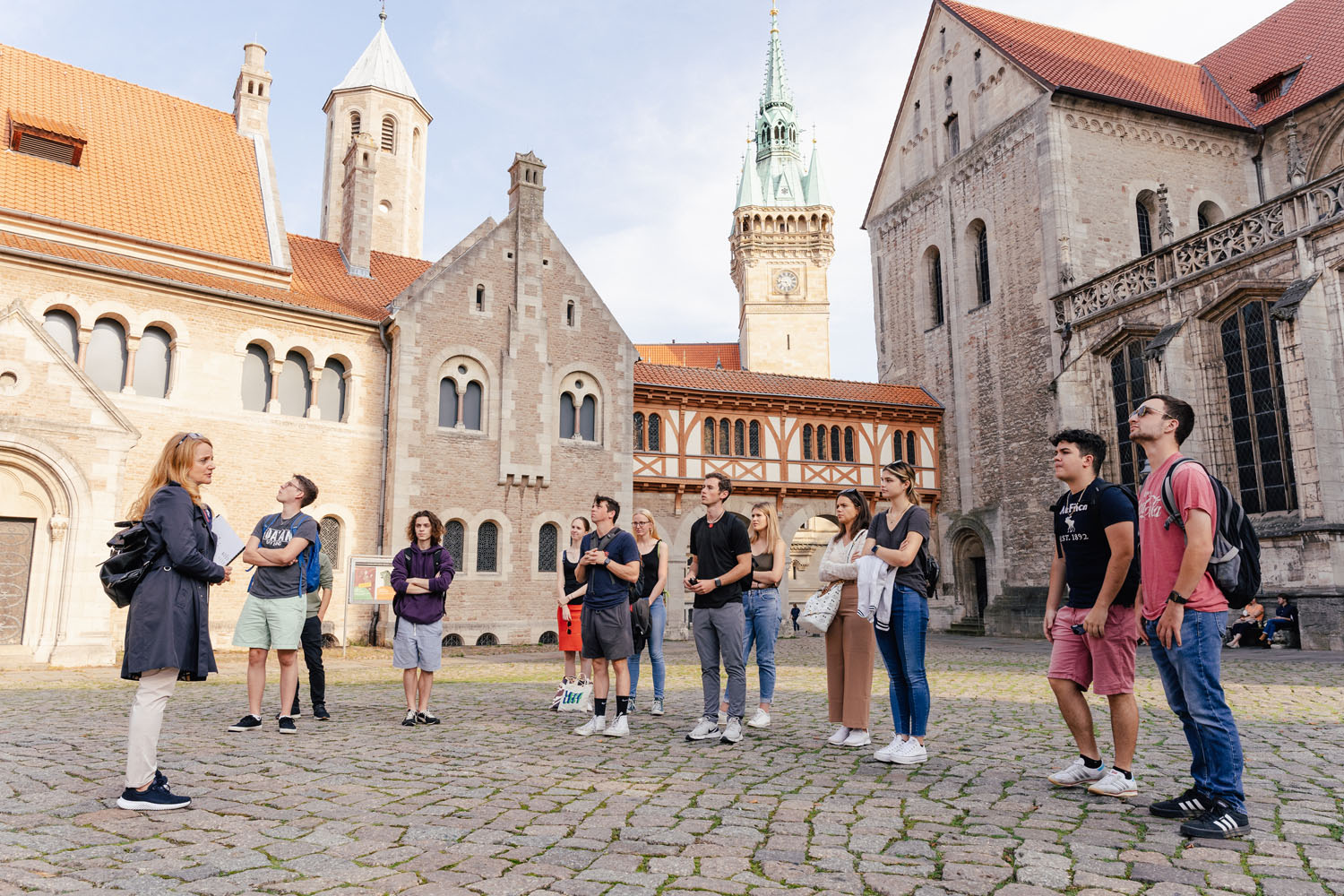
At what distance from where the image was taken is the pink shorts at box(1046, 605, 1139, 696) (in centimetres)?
474

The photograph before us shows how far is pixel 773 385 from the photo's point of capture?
2600 cm

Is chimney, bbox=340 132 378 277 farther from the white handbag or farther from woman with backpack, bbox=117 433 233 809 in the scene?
the white handbag

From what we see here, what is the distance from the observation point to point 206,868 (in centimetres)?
356

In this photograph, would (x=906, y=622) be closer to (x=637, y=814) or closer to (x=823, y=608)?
(x=823, y=608)

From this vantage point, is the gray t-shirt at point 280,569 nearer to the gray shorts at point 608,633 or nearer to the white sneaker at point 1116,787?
the gray shorts at point 608,633

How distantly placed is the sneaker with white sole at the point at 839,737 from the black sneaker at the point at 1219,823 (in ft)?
8.98

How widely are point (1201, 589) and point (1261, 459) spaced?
57.0 ft

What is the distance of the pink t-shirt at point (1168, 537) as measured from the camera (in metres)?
4.24

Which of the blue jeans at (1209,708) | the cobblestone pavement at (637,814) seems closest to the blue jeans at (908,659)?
the cobblestone pavement at (637,814)

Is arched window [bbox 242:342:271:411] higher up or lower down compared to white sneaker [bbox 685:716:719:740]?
higher up

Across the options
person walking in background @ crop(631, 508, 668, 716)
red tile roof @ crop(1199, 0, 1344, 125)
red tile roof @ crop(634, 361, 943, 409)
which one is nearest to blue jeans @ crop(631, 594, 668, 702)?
person walking in background @ crop(631, 508, 668, 716)

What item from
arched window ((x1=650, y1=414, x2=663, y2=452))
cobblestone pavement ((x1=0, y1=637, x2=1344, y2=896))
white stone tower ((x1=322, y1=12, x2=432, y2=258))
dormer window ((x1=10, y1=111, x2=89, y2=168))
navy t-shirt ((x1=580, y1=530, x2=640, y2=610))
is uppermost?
white stone tower ((x1=322, y1=12, x2=432, y2=258))

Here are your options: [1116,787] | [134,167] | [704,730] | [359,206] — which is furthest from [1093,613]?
[134,167]

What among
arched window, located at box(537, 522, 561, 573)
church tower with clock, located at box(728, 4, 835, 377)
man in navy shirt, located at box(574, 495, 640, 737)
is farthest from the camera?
church tower with clock, located at box(728, 4, 835, 377)
